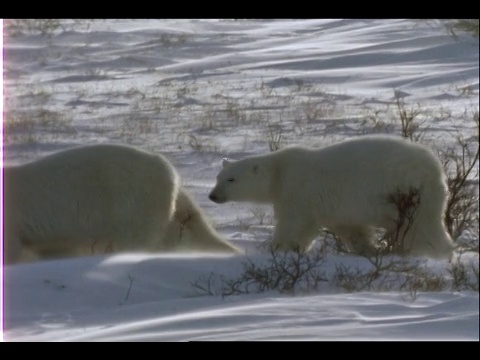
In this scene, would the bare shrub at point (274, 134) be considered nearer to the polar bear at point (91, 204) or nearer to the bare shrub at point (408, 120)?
the bare shrub at point (408, 120)

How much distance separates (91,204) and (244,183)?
5.47ft

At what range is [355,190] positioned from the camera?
9008 mm

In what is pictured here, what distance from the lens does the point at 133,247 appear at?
8.58 metres

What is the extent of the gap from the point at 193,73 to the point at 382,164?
1075 cm

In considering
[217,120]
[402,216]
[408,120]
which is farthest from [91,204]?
[217,120]

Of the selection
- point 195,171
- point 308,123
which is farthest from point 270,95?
point 195,171

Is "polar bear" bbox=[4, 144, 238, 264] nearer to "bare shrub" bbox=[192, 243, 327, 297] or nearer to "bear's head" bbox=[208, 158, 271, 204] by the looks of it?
"bear's head" bbox=[208, 158, 271, 204]

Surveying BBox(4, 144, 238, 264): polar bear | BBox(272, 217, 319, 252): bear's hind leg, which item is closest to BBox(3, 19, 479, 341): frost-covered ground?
BBox(272, 217, 319, 252): bear's hind leg

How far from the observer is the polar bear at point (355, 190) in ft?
28.9

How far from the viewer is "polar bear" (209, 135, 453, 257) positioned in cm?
880

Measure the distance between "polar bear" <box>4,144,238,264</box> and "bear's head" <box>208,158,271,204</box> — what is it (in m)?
1.12

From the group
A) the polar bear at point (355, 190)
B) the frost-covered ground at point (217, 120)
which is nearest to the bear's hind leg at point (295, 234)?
the polar bear at point (355, 190)

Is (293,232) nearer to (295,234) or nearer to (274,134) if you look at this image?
(295,234)

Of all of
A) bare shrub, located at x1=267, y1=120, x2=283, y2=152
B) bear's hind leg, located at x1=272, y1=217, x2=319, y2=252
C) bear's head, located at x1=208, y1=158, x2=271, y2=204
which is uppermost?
bear's head, located at x1=208, y1=158, x2=271, y2=204
